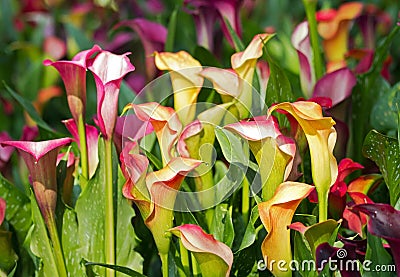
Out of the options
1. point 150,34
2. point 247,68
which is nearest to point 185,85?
point 247,68

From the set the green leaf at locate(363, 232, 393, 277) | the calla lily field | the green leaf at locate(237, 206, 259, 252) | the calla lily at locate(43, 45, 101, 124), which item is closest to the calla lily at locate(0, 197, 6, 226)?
the calla lily field

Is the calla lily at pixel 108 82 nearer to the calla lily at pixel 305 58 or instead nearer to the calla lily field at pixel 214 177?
the calla lily field at pixel 214 177

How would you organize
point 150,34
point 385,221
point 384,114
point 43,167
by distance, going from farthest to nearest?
1. point 150,34
2. point 384,114
3. point 43,167
4. point 385,221

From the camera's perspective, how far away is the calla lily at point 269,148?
55 centimetres

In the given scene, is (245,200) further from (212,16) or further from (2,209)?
(212,16)

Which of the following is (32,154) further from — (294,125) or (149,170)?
(294,125)

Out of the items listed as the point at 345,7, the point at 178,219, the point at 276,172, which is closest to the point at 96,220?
the point at 178,219

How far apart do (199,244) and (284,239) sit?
0.07 metres

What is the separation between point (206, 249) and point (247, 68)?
20 cm

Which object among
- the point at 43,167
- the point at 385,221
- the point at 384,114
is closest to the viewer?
the point at 385,221

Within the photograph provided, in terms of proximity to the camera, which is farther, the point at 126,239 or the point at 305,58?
the point at 305,58

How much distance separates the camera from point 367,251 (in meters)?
0.55

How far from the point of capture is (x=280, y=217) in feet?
1.77

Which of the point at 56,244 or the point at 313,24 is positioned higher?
the point at 313,24
